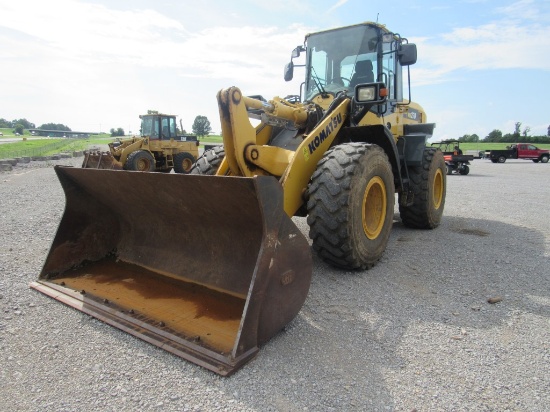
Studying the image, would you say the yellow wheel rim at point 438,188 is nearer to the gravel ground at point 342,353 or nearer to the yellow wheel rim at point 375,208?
the gravel ground at point 342,353

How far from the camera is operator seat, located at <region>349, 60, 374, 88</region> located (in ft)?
16.3

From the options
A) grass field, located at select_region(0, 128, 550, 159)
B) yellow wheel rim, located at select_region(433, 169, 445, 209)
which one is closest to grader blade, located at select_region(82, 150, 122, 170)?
grass field, located at select_region(0, 128, 550, 159)

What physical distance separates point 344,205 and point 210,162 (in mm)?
1922

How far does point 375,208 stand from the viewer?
4.30m

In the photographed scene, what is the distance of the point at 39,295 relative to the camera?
10.7 feet

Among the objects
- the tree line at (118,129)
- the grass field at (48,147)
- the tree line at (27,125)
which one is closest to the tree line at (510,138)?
the grass field at (48,147)

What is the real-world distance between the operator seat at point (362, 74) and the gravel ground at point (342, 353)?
7.72 feet

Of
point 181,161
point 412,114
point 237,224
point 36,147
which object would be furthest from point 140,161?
point 36,147

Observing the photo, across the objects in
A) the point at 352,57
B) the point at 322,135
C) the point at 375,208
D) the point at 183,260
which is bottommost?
the point at 183,260

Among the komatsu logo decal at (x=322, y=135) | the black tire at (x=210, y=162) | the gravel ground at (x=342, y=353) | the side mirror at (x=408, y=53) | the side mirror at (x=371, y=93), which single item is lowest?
the gravel ground at (x=342, y=353)

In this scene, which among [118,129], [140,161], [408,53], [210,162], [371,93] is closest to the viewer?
[371,93]

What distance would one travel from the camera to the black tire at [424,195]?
5.78 m

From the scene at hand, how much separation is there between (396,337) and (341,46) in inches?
153

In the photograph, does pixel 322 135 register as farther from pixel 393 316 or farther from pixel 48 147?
pixel 48 147
